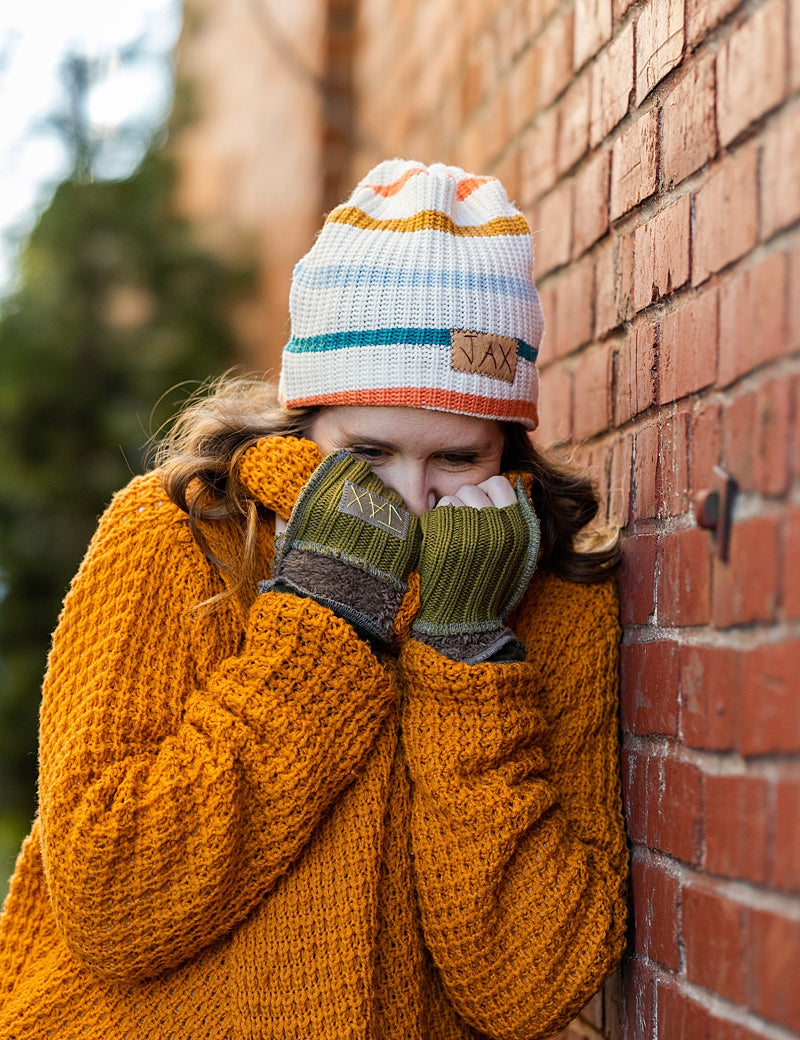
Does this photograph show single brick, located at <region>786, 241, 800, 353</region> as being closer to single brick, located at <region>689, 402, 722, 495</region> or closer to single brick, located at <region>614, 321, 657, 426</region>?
single brick, located at <region>689, 402, 722, 495</region>

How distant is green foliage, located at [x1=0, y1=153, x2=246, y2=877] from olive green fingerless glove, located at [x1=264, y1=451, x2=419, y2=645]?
138 inches

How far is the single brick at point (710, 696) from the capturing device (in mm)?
1485

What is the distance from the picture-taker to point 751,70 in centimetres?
149

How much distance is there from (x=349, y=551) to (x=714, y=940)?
2.49 feet

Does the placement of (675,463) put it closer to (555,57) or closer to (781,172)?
(781,172)

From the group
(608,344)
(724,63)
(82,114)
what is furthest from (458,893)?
(82,114)

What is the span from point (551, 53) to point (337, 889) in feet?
6.22

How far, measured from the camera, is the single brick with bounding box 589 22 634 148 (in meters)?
2.08

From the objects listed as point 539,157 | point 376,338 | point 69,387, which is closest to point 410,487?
point 376,338

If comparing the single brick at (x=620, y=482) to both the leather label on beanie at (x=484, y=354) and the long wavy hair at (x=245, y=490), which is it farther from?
the leather label on beanie at (x=484, y=354)

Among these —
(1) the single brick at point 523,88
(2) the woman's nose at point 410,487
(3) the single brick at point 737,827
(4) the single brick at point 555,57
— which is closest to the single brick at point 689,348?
(2) the woman's nose at point 410,487

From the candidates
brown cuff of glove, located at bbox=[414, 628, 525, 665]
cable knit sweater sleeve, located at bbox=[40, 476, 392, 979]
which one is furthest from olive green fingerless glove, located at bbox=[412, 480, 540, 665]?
cable knit sweater sleeve, located at bbox=[40, 476, 392, 979]

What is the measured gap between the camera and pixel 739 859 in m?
1.46

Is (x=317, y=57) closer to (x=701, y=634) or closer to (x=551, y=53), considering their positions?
(x=551, y=53)
